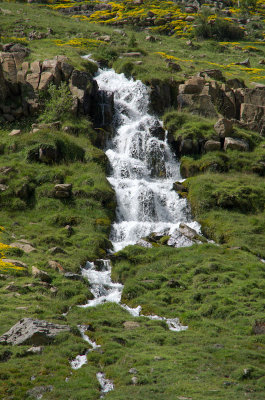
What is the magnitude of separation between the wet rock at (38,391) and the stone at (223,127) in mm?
33419

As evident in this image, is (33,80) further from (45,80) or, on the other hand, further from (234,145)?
(234,145)

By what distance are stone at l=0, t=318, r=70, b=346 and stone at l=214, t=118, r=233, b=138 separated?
1186 inches

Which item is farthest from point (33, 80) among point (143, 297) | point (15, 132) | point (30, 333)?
point (30, 333)

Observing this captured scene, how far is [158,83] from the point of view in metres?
50.3

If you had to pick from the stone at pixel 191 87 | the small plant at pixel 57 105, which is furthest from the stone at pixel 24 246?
the stone at pixel 191 87

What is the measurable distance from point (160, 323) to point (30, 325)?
6.09 m

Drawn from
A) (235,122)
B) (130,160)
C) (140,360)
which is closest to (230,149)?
(235,122)

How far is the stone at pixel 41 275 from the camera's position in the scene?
918 inches

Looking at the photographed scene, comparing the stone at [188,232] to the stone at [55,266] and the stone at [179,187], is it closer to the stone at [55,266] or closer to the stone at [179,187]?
the stone at [179,187]

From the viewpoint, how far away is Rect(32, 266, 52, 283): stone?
23.3 meters

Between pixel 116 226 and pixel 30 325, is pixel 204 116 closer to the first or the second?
pixel 116 226

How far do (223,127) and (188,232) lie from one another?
15.8 meters

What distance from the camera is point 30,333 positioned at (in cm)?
1664

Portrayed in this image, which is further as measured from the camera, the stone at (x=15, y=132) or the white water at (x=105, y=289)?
the stone at (x=15, y=132)
